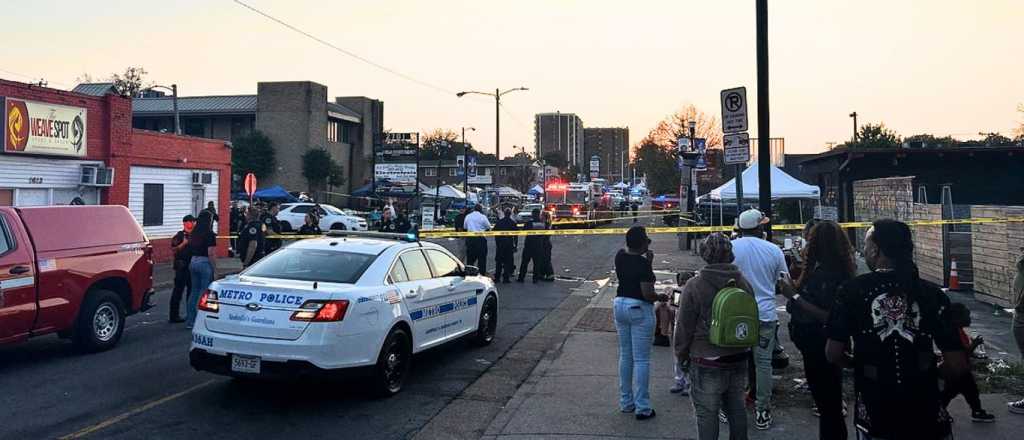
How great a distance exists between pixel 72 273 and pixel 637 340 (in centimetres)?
702

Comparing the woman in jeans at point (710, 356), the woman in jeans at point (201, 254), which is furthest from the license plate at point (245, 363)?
the woman in jeans at point (201, 254)

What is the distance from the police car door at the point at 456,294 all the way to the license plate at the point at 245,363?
252 centimetres

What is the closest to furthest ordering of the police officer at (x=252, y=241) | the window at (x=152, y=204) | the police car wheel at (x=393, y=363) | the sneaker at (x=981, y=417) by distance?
1. the sneaker at (x=981, y=417)
2. the police car wheel at (x=393, y=363)
3. the police officer at (x=252, y=241)
4. the window at (x=152, y=204)

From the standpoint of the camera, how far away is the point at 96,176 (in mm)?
20344

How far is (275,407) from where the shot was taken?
7055mm

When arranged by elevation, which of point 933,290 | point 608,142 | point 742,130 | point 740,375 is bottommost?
point 740,375

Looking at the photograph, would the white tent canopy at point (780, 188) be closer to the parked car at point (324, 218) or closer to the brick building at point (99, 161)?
the brick building at point (99, 161)

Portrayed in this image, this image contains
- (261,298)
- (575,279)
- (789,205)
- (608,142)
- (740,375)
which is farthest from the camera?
(608,142)

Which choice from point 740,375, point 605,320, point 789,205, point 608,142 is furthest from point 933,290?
point 608,142

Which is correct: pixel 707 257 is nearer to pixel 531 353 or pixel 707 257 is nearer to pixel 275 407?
pixel 275 407

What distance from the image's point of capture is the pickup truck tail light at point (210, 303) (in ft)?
23.0

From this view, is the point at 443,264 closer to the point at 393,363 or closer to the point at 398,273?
the point at 398,273

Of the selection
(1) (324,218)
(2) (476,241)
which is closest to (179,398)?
(2) (476,241)

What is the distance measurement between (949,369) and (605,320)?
8.46 meters
